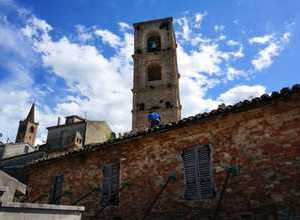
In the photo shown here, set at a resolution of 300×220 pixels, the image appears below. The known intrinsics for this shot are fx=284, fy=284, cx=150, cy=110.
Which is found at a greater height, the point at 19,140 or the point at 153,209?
the point at 19,140

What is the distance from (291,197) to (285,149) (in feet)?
4.05

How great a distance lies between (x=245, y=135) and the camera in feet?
27.4

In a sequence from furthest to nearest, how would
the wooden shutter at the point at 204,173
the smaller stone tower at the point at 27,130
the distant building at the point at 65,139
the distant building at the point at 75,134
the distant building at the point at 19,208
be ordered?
the smaller stone tower at the point at 27,130, the distant building at the point at 75,134, the distant building at the point at 65,139, the wooden shutter at the point at 204,173, the distant building at the point at 19,208

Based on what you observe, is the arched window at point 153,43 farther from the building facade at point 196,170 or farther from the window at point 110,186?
the window at point 110,186

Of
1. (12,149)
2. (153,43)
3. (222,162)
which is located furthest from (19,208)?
(12,149)

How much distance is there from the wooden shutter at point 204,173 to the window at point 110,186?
3.46m

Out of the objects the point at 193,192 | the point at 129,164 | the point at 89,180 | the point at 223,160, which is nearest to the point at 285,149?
the point at 223,160

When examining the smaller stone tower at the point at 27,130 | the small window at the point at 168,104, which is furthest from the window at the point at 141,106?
the smaller stone tower at the point at 27,130

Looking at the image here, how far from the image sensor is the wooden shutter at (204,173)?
865 cm

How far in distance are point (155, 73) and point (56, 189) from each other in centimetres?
1750

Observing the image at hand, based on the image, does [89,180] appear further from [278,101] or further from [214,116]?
[278,101]

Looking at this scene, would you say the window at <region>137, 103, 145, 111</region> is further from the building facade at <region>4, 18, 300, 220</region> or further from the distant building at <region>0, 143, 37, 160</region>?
the distant building at <region>0, 143, 37, 160</region>

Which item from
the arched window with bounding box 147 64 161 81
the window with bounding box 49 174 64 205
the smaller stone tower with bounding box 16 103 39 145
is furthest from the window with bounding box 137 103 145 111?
the smaller stone tower with bounding box 16 103 39 145

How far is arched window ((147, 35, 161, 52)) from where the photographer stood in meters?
29.1
